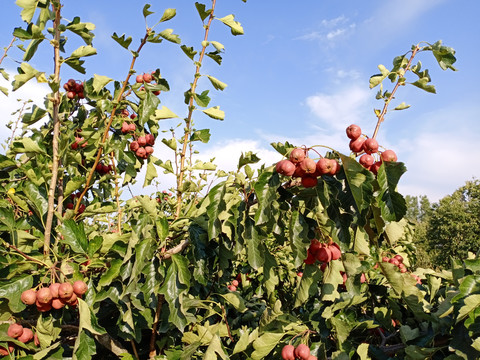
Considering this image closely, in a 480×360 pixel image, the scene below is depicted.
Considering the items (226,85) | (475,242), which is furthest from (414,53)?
(475,242)

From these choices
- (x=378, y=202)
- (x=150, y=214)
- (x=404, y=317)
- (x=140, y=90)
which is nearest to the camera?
(x=378, y=202)

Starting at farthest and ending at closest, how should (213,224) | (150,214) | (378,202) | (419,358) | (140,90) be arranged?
1. (140,90)
2. (150,214)
3. (419,358)
4. (213,224)
5. (378,202)

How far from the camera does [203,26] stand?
2.15 m

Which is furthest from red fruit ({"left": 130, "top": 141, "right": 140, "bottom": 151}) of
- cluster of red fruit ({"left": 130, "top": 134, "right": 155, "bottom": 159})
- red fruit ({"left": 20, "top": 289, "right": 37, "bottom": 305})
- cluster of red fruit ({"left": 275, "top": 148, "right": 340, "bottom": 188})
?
cluster of red fruit ({"left": 275, "top": 148, "right": 340, "bottom": 188})

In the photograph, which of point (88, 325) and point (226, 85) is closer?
point (88, 325)

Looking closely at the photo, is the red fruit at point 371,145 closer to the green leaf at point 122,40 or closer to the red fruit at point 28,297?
the green leaf at point 122,40

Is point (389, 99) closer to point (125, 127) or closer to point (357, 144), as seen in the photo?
point (357, 144)

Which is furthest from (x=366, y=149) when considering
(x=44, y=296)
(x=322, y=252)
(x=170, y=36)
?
(x=44, y=296)

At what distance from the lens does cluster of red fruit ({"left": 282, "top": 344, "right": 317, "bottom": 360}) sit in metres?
1.73

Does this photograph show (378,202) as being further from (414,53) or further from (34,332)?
(34,332)

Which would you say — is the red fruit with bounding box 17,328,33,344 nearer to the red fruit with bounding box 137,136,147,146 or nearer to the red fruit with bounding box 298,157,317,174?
the red fruit with bounding box 137,136,147,146

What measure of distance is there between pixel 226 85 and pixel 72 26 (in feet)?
3.33

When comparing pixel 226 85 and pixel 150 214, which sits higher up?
pixel 226 85

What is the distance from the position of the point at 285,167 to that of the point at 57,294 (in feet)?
4.33
